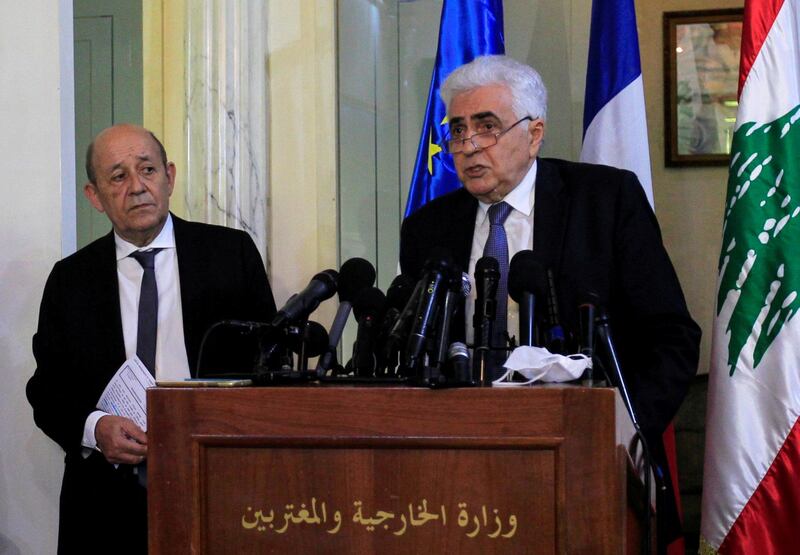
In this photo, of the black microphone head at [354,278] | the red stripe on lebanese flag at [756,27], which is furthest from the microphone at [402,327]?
the red stripe on lebanese flag at [756,27]

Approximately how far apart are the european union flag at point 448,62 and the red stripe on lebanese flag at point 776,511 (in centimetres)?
151

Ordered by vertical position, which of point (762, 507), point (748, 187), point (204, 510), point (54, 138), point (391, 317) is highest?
point (54, 138)

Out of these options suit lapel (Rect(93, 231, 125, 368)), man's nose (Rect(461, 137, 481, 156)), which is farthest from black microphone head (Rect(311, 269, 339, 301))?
suit lapel (Rect(93, 231, 125, 368))

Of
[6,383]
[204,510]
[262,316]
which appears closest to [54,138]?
[6,383]

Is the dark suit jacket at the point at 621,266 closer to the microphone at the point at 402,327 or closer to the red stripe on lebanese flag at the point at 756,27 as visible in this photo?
the microphone at the point at 402,327

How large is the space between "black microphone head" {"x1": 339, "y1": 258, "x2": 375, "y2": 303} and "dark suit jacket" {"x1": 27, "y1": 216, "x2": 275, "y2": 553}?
763 millimetres

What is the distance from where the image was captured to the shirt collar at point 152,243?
302cm

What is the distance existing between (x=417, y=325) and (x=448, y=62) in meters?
2.25

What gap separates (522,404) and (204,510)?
0.56 m

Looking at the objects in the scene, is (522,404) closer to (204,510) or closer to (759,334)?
(204,510)

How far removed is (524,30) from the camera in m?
4.40

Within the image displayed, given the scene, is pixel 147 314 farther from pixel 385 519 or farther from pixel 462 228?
pixel 385 519

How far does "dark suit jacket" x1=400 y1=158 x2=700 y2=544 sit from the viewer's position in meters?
2.57

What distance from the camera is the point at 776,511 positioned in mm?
3123
